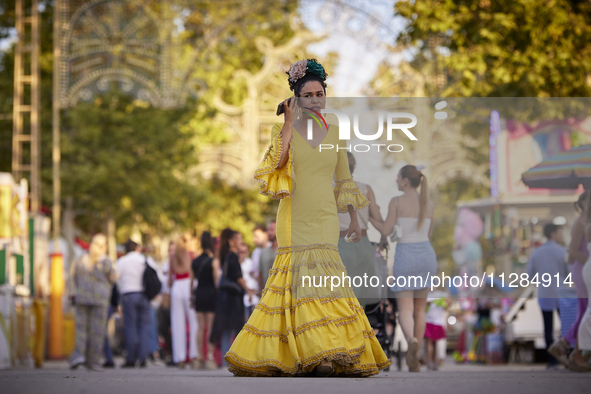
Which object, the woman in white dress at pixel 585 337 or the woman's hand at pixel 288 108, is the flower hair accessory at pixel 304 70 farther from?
the woman in white dress at pixel 585 337

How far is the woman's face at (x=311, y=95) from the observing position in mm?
6957

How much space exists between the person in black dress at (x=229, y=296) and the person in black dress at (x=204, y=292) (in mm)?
210

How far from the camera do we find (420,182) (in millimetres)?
9188

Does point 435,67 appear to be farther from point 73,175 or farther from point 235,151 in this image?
point 73,175

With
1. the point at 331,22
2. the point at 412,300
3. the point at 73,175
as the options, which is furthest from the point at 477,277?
the point at 73,175

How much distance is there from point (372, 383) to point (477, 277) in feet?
12.1

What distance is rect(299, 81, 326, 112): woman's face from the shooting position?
6957mm

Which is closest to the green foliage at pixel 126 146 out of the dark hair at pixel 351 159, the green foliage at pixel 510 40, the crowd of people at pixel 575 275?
the green foliage at pixel 510 40

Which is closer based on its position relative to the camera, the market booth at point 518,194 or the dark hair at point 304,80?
the dark hair at point 304,80

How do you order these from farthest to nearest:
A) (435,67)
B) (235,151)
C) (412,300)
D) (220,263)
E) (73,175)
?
(73,175) → (235,151) → (435,67) → (220,263) → (412,300)

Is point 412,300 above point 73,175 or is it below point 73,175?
below

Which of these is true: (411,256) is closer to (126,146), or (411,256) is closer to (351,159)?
(351,159)

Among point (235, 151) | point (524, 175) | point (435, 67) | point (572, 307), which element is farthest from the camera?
point (235, 151)

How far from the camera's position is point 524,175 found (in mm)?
9898
